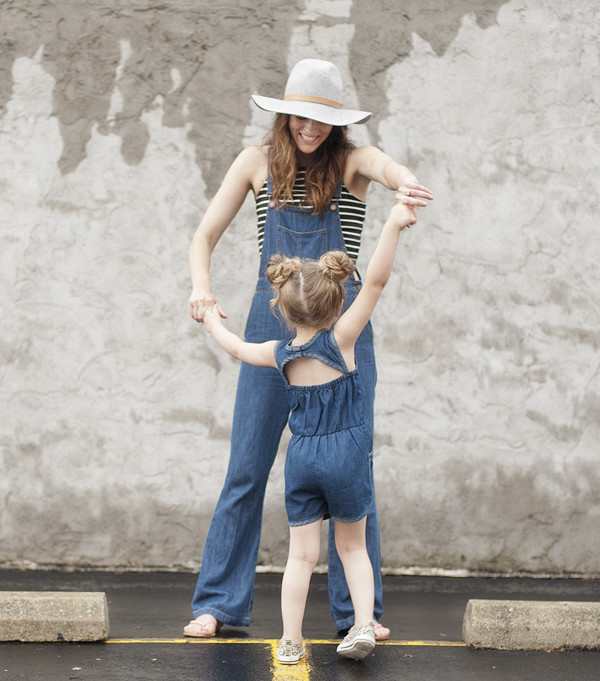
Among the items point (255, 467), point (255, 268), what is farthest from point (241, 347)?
point (255, 268)

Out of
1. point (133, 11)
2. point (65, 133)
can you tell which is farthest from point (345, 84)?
point (65, 133)

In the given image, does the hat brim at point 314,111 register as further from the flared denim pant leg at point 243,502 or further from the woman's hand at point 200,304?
the flared denim pant leg at point 243,502

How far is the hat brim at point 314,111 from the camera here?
314 centimetres

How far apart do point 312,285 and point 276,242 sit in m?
0.45

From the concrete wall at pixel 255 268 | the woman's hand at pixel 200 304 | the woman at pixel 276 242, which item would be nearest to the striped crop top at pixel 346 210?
the woman at pixel 276 242

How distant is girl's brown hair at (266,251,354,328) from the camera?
293 cm

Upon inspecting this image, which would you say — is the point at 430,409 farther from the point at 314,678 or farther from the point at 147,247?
the point at 314,678

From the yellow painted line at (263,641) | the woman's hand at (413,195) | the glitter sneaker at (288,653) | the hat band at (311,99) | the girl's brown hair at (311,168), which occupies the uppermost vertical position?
the hat band at (311,99)

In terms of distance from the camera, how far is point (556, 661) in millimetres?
3096

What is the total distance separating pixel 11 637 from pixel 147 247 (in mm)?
2018

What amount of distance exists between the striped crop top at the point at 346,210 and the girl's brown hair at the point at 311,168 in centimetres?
4

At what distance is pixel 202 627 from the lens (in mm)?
3355

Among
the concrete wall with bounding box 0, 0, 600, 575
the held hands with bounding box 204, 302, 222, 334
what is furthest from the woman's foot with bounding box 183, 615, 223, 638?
the concrete wall with bounding box 0, 0, 600, 575

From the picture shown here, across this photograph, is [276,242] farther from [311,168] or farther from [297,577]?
[297,577]
